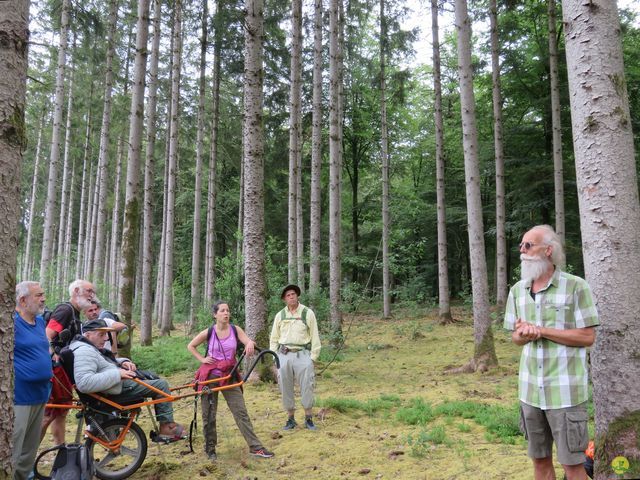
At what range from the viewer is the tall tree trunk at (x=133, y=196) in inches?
357

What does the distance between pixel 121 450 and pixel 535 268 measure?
458cm

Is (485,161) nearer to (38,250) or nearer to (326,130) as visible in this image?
(326,130)

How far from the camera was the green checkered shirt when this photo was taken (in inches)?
112

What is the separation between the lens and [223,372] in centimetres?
538

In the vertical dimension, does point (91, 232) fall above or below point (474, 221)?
above

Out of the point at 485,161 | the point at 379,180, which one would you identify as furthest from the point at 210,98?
the point at 485,161

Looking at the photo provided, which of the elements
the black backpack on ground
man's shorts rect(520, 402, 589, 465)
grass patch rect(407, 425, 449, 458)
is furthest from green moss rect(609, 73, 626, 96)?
the black backpack on ground

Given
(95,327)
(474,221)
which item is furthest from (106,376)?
(474,221)

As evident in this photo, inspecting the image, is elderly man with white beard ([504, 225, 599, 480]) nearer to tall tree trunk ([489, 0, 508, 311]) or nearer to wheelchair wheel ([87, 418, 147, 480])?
wheelchair wheel ([87, 418, 147, 480])

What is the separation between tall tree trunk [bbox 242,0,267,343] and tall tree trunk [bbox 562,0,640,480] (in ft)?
19.5

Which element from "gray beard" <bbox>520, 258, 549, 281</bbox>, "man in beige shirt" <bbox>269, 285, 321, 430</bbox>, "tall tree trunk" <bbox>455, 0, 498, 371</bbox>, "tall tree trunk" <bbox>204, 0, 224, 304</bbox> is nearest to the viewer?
"gray beard" <bbox>520, 258, 549, 281</bbox>

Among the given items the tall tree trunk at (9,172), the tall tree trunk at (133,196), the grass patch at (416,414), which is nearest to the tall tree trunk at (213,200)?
the tall tree trunk at (133,196)

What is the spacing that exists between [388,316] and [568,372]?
17.5 m

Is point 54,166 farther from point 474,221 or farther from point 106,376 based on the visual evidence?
point 474,221
